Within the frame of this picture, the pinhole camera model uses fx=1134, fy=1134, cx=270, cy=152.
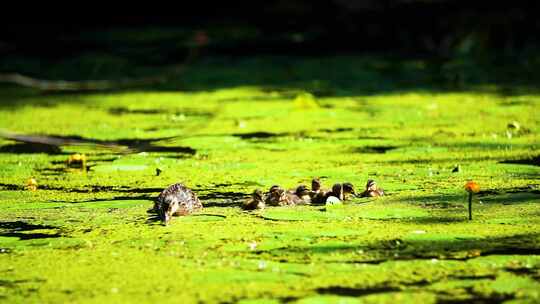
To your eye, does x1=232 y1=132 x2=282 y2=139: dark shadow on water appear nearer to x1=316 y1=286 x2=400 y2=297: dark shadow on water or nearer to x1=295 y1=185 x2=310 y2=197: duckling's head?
x1=295 y1=185 x2=310 y2=197: duckling's head

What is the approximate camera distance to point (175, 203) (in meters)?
3.91

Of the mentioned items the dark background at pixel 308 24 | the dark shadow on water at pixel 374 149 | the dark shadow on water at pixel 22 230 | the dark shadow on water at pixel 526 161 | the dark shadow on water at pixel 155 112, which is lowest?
the dark shadow on water at pixel 22 230

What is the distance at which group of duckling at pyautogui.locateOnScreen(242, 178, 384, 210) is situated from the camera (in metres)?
4.11

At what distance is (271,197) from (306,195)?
5.5 inches

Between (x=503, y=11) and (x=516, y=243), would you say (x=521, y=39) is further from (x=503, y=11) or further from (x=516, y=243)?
(x=516, y=243)

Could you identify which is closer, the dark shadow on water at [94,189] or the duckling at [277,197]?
the duckling at [277,197]

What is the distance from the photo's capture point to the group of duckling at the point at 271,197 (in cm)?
393

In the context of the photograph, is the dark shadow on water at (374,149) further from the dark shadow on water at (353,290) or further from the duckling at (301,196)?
the dark shadow on water at (353,290)

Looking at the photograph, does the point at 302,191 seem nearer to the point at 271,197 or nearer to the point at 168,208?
the point at 271,197

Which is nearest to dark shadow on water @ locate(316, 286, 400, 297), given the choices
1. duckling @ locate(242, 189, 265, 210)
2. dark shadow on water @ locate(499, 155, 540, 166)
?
duckling @ locate(242, 189, 265, 210)

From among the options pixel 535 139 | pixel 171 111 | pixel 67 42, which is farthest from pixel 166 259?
pixel 67 42

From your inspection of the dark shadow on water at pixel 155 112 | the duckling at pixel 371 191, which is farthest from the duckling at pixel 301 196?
the dark shadow on water at pixel 155 112

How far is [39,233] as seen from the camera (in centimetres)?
378

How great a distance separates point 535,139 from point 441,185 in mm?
1396
